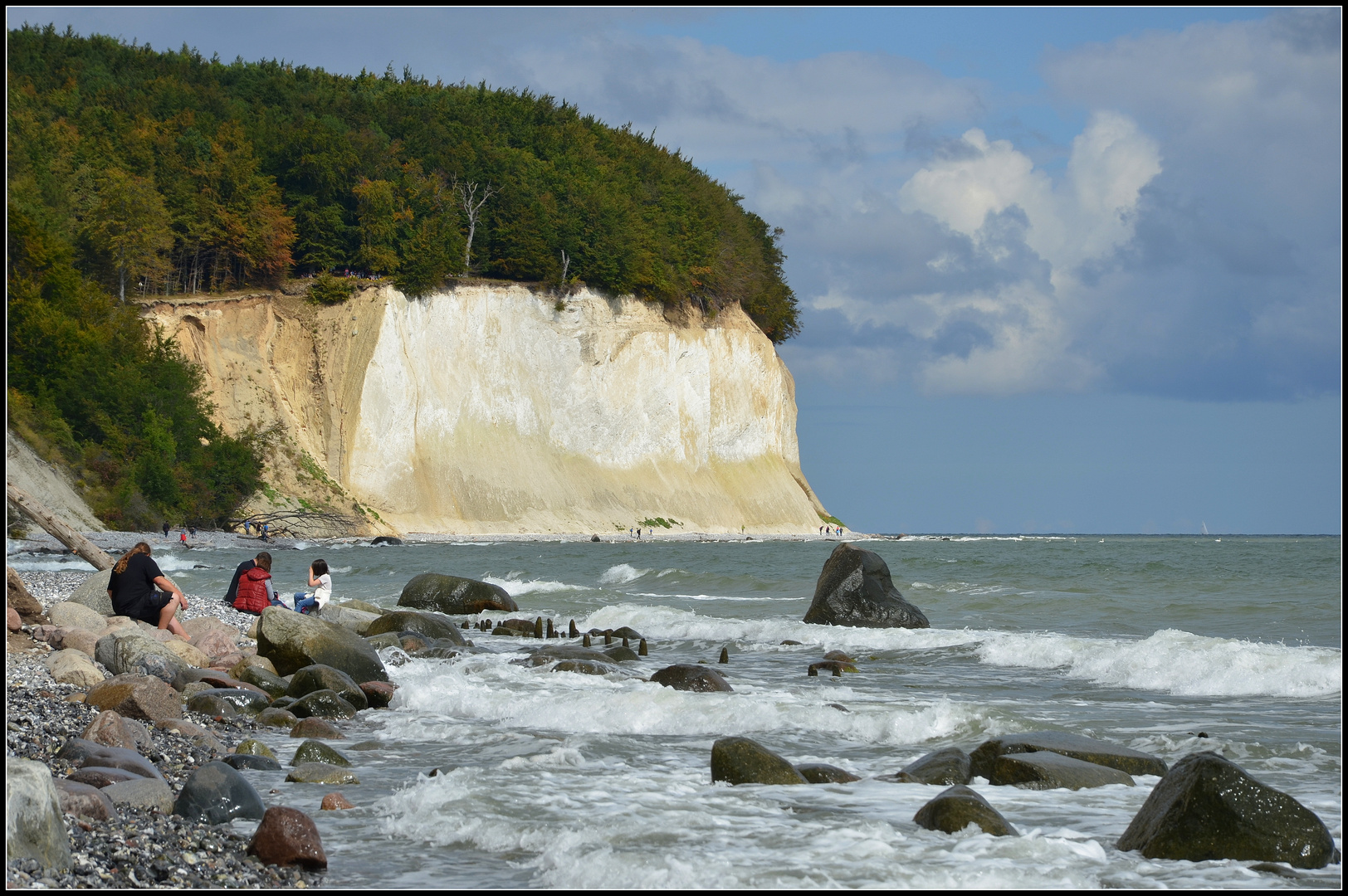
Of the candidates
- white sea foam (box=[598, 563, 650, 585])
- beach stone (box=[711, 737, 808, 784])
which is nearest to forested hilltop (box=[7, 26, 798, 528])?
white sea foam (box=[598, 563, 650, 585])

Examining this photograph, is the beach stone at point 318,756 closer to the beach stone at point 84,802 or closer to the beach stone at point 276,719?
the beach stone at point 276,719

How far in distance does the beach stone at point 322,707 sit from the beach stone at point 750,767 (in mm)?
4497

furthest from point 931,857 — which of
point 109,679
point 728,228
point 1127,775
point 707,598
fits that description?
point 728,228

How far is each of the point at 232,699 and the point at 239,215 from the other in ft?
172

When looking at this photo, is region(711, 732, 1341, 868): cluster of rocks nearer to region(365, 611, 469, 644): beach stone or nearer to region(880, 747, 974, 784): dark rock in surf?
region(880, 747, 974, 784): dark rock in surf

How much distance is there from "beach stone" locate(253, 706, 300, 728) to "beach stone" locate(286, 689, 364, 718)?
311mm

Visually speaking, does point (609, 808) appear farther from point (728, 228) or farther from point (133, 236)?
point (728, 228)

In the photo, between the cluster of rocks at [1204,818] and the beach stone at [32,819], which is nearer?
the beach stone at [32,819]

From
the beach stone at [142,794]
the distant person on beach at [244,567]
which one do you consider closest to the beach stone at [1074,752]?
the beach stone at [142,794]

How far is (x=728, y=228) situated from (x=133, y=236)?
1646 inches

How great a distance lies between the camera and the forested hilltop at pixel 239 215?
143 feet

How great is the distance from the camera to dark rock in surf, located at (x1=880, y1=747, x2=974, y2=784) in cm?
787

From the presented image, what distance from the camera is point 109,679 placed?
32.6 feet

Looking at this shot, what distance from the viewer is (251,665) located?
1195 centimetres
